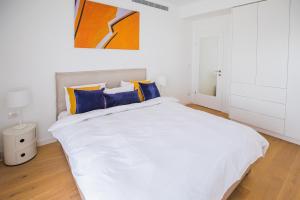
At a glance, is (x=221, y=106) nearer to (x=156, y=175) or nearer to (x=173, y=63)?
(x=173, y=63)

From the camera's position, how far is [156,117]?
7.65 feet

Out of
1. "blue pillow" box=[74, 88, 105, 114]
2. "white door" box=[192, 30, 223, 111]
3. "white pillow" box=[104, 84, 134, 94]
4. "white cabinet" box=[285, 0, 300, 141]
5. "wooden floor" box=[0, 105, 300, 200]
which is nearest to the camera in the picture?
"wooden floor" box=[0, 105, 300, 200]

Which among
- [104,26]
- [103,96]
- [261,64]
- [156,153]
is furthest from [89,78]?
[261,64]

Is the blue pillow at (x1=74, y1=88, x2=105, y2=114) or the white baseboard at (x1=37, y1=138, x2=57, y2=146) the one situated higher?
the blue pillow at (x1=74, y1=88, x2=105, y2=114)

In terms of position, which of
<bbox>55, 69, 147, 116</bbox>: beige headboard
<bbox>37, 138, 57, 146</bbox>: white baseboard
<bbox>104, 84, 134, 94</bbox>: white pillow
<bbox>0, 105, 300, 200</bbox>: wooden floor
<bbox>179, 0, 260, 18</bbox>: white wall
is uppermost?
<bbox>179, 0, 260, 18</bbox>: white wall

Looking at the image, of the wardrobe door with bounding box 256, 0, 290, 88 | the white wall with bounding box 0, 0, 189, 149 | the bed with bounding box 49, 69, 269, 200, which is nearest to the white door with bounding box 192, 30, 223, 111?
the wardrobe door with bounding box 256, 0, 290, 88

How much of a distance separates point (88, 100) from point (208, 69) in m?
3.35

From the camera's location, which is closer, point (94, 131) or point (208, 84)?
point (94, 131)

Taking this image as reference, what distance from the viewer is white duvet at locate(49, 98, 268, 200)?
114 centimetres

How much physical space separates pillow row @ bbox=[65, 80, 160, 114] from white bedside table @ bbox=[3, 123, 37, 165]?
2.01ft

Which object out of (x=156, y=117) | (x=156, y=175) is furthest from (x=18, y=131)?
(x=156, y=175)

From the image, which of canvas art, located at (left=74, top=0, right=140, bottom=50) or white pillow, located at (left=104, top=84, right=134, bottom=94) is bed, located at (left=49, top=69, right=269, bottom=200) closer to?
white pillow, located at (left=104, top=84, right=134, bottom=94)

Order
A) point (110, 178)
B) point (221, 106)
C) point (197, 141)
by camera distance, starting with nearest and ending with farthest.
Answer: point (110, 178) < point (197, 141) < point (221, 106)

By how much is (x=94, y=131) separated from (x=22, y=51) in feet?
5.40
